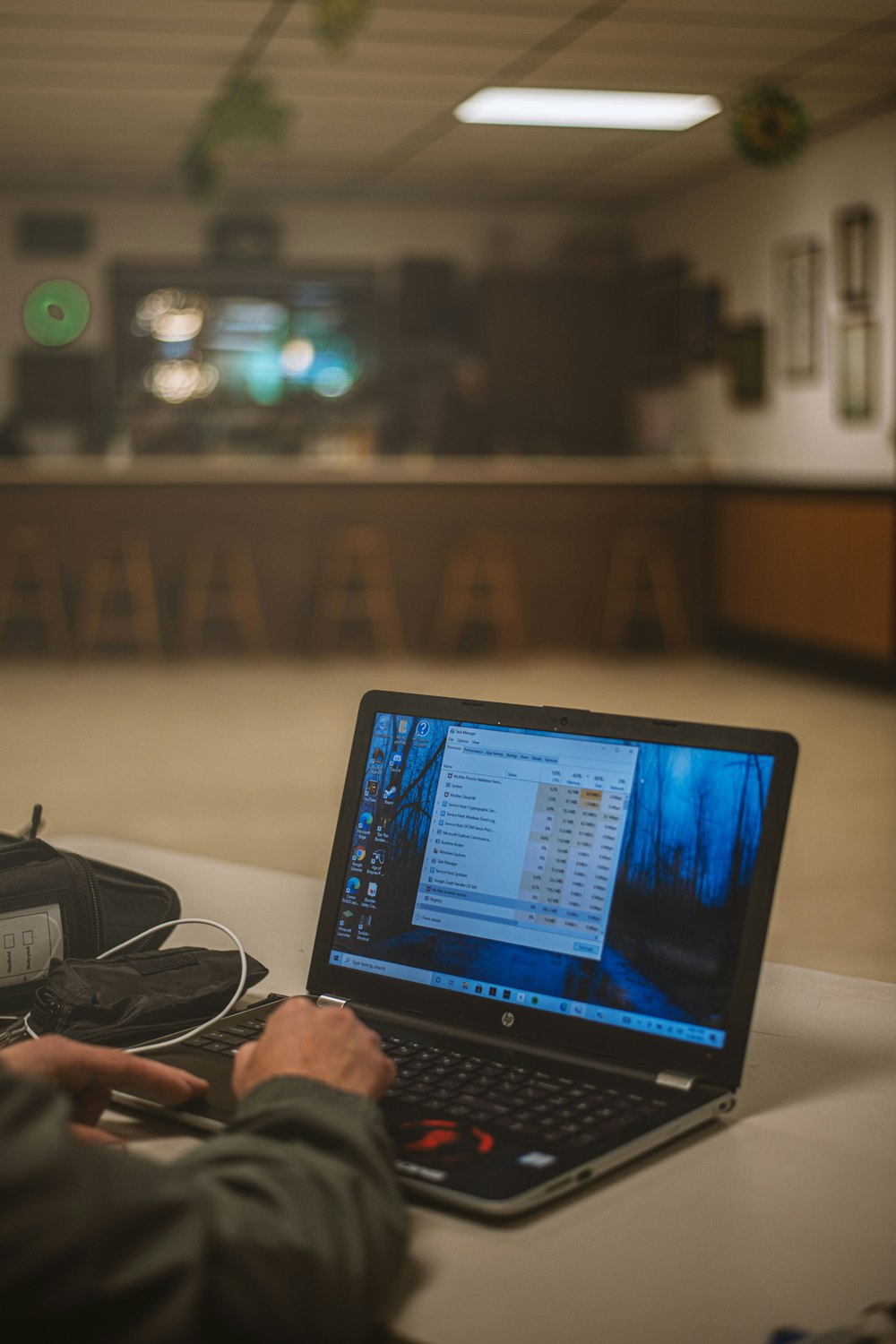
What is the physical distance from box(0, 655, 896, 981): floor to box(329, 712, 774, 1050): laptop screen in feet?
7.63

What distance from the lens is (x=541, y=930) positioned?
999 mm

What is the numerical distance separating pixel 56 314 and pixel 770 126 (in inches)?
224

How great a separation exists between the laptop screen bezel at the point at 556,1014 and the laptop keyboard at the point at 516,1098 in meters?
0.04

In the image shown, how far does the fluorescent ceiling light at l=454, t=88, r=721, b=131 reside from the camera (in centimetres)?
707

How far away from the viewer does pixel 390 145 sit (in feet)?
27.2

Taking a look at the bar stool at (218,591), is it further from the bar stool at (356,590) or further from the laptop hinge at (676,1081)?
the laptop hinge at (676,1081)

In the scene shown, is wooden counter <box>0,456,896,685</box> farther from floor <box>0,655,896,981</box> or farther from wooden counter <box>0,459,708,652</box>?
floor <box>0,655,896,981</box>

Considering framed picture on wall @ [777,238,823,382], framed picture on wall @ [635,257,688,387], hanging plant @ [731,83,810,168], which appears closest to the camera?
hanging plant @ [731,83,810,168]

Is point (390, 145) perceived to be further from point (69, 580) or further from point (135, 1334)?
point (135, 1334)

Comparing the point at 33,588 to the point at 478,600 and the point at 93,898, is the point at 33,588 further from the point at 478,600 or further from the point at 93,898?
the point at 93,898

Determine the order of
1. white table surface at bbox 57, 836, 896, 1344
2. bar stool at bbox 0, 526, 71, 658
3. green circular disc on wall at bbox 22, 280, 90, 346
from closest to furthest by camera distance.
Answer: white table surface at bbox 57, 836, 896, 1344 < bar stool at bbox 0, 526, 71, 658 < green circular disc on wall at bbox 22, 280, 90, 346

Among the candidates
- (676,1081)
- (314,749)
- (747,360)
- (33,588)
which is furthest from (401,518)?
(676,1081)

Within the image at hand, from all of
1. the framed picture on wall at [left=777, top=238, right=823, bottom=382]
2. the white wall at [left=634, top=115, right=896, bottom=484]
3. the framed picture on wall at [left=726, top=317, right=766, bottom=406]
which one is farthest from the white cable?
the framed picture on wall at [left=726, top=317, right=766, bottom=406]

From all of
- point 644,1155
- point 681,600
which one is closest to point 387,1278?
point 644,1155
